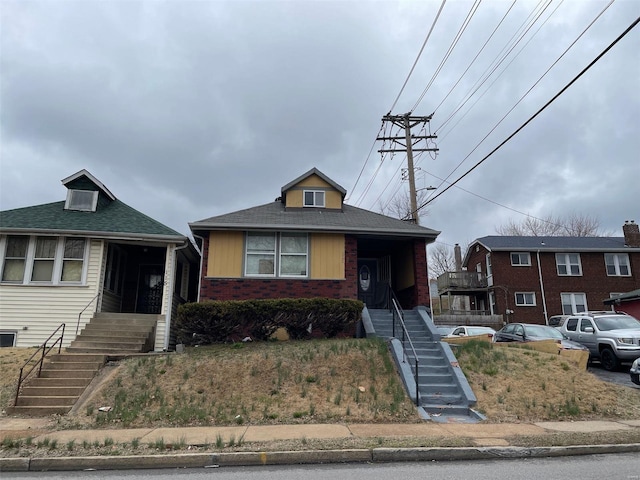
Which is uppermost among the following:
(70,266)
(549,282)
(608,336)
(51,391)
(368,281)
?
(549,282)

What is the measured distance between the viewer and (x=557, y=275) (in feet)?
99.5

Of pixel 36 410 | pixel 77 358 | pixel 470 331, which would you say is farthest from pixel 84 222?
pixel 470 331

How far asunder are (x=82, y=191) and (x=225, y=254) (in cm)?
582

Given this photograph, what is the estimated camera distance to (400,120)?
23984mm

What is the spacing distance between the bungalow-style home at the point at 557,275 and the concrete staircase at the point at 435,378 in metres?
19.6

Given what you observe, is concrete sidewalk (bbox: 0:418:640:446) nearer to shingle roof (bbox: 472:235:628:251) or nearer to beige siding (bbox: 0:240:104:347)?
beige siding (bbox: 0:240:104:347)

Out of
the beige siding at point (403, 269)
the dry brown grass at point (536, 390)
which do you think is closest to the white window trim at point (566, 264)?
the beige siding at point (403, 269)

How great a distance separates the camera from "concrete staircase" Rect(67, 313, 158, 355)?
1224 centimetres

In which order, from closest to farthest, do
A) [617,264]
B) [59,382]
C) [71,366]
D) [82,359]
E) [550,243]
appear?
1. [59,382]
2. [71,366]
3. [82,359]
4. [617,264]
5. [550,243]

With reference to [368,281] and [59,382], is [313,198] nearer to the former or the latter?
[368,281]

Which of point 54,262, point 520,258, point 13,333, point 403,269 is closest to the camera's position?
point 13,333

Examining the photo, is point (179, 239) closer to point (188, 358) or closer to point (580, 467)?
point (188, 358)

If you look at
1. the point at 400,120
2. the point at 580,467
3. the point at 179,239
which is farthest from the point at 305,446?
the point at 400,120

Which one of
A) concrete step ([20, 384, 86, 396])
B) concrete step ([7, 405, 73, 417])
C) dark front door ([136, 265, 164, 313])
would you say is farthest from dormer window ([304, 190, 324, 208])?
concrete step ([7, 405, 73, 417])
